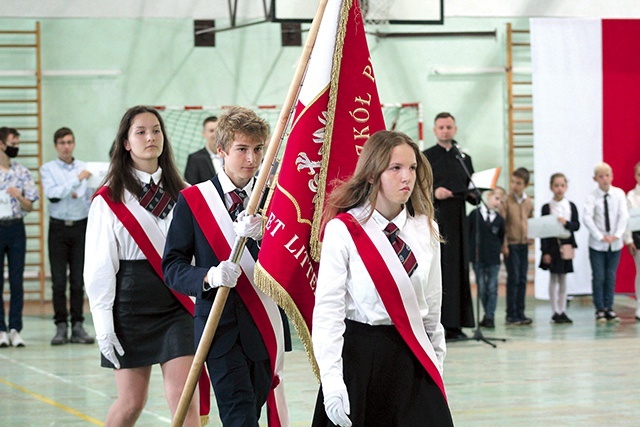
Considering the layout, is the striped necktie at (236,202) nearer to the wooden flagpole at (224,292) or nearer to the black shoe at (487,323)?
the wooden flagpole at (224,292)

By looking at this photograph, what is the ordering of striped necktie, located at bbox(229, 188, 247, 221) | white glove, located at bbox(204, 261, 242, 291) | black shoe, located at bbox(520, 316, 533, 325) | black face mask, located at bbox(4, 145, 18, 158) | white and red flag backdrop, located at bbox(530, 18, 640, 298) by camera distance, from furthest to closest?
white and red flag backdrop, located at bbox(530, 18, 640, 298)
black shoe, located at bbox(520, 316, 533, 325)
black face mask, located at bbox(4, 145, 18, 158)
striped necktie, located at bbox(229, 188, 247, 221)
white glove, located at bbox(204, 261, 242, 291)

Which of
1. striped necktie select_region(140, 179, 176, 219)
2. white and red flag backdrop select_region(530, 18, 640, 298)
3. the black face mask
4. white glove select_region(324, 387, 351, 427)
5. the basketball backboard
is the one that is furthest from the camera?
white and red flag backdrop select_region(530, 18, 640, 298)

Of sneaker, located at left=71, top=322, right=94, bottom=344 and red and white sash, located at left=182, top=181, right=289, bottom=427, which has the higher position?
red and white sash, located at left=182, top=181, right=289, bottom=427

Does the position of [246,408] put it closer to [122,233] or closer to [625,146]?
[122,233]

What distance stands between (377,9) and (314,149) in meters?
7.44

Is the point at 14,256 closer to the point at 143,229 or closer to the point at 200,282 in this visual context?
the point at 143,229

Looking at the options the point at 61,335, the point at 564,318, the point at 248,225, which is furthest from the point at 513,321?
the point at 248,225

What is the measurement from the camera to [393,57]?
519 inches

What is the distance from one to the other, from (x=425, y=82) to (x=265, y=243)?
9.83m

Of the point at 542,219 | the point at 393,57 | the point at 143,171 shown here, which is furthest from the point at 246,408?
the point at 393,57

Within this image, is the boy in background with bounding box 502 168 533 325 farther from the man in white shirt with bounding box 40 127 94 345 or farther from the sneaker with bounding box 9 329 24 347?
the sneaker with bounding box 9 329 24 347

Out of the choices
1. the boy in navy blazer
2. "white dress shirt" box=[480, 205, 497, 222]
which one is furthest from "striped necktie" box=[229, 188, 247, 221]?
"white dress shirt" box=[480, 205, 497, 222]

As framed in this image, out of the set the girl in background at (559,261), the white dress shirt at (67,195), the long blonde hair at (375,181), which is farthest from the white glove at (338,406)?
the girl in background at (559,261)

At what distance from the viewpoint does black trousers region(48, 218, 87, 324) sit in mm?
8688
